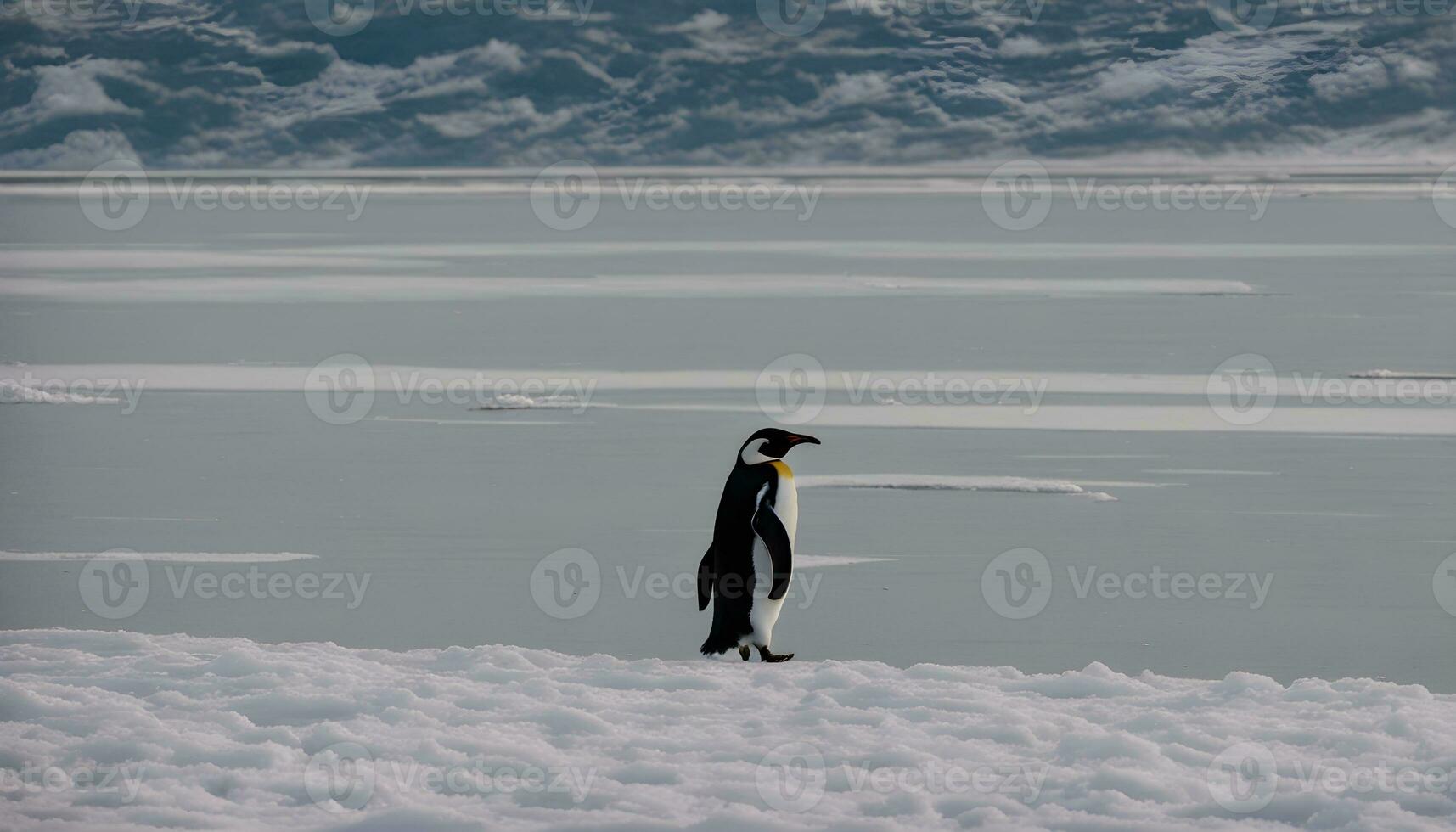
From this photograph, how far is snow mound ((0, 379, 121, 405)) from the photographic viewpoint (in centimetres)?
1441

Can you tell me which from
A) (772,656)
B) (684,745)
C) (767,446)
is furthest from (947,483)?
(684,745)

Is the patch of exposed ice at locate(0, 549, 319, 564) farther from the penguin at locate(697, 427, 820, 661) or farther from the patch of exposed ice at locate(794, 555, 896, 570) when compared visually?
the penguin at locate(697, 427, 820, 661)

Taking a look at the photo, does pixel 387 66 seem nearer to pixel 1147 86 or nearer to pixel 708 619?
pixel 1147 86

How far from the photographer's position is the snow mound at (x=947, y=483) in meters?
Result: 10.7

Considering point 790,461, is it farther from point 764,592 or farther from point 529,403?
point 764,592

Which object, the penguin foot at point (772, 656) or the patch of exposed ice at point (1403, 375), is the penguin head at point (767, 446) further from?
the patch of exposed ice at point (1403, 375)

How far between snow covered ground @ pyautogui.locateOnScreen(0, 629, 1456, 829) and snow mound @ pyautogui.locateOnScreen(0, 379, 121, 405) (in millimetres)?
7585

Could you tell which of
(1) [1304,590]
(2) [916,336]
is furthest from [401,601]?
(2) [916,336]

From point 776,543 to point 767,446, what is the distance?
1.33ft

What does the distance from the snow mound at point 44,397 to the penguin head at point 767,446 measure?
7837 mm

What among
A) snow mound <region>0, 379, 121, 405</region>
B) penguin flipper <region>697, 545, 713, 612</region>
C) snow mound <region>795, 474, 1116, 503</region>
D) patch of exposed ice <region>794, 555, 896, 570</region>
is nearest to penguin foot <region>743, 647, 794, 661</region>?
penguin flipper <region>697, 545, 713, 612</region>

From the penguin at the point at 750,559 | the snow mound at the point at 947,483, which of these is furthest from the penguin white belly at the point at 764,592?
the snow mound at the point at 947,483

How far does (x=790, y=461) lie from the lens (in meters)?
12.2

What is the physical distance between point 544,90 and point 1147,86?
4989cm
